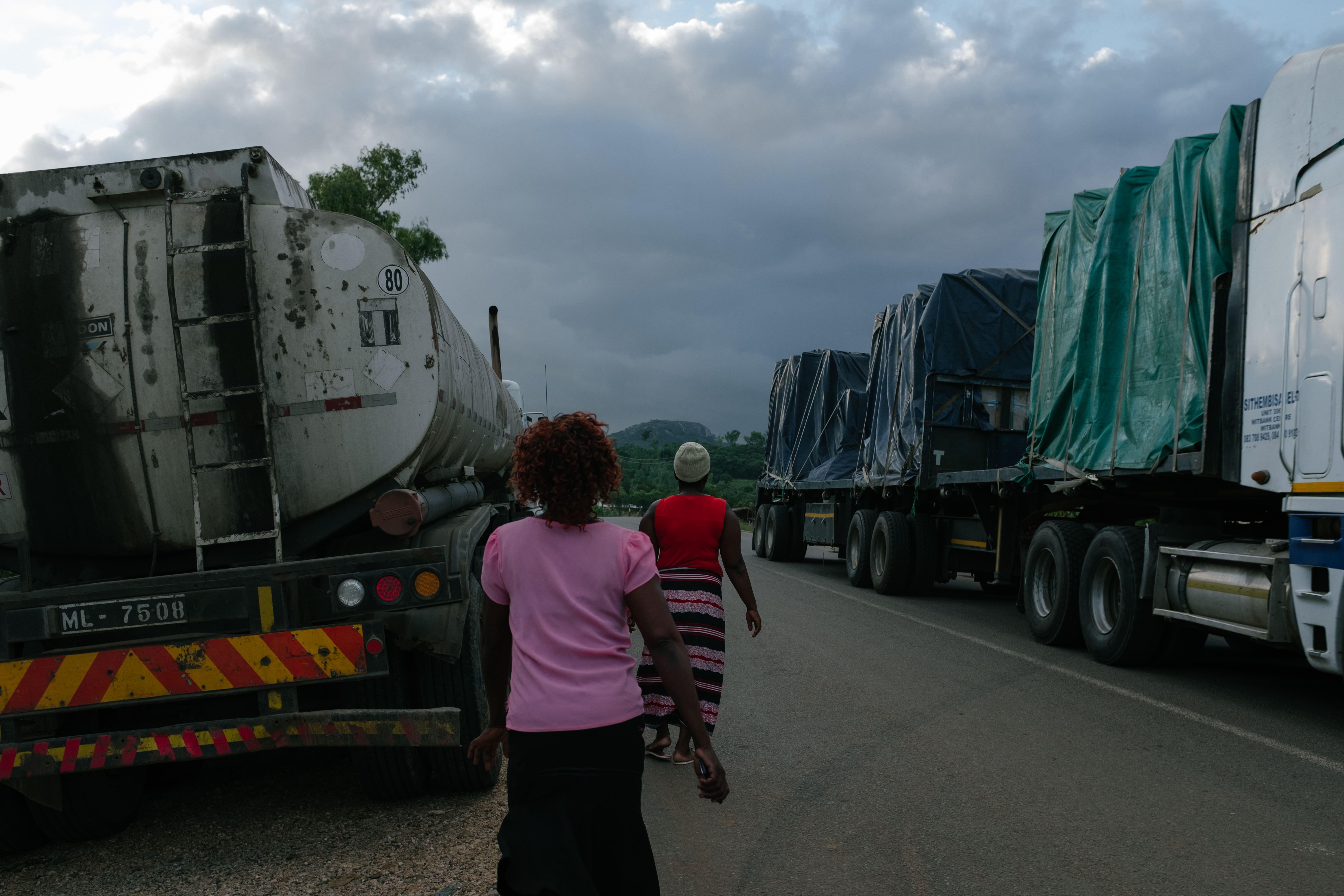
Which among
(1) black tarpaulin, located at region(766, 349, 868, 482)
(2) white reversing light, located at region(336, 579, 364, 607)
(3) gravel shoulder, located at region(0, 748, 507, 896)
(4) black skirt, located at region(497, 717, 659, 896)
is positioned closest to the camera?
(4) black skirt, located at region(497, 717, 659, 896)

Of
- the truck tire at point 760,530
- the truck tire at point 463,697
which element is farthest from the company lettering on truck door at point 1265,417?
the truck tire at point 760,530

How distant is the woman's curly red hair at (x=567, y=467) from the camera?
2633 mm

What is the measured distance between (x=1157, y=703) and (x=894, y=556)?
6.94m

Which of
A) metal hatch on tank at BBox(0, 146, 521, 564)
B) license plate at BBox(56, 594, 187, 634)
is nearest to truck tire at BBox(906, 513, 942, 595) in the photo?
metal hatch on tank at BBox(0, 146, 521, 564)

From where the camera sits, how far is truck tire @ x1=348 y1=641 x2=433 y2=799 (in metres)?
4.54

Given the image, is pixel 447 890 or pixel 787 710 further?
pixel 787 710

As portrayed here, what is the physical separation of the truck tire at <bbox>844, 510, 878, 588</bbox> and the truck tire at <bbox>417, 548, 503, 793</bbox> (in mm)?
10543

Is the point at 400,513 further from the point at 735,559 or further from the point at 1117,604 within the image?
the point at 1117,604

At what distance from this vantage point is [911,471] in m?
13.4

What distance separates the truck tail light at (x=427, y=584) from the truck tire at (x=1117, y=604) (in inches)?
225

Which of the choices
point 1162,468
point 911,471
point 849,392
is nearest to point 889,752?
point 1162,468

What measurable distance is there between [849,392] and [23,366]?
589 inches

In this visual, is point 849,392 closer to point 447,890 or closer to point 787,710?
point 787,710

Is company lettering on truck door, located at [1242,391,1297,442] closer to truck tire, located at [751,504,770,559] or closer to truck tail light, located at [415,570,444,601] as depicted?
truck tail light, located at [415,570,444,601]
